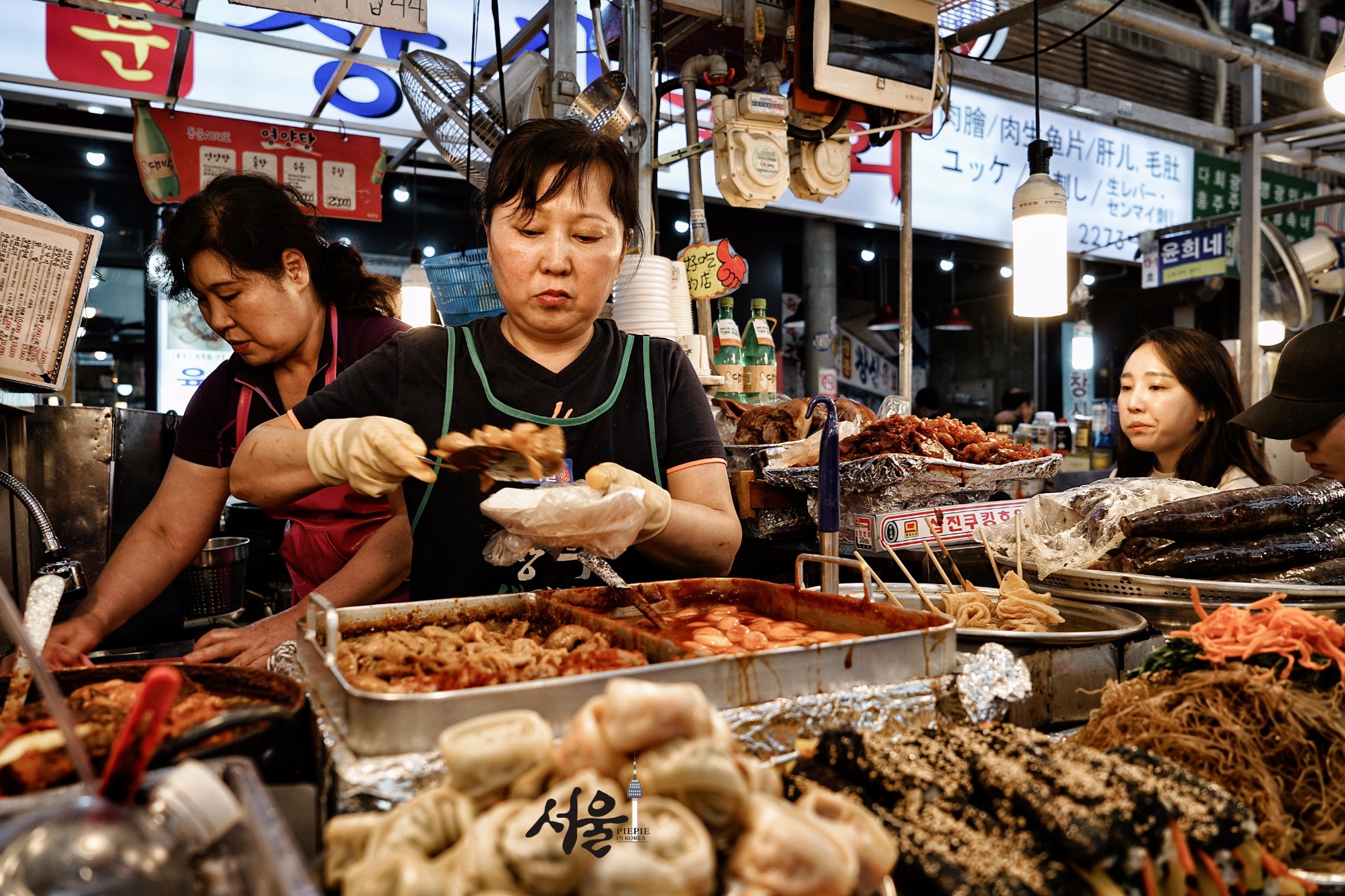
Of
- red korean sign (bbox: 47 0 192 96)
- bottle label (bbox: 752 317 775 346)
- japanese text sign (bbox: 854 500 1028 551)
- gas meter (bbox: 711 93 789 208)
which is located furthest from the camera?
red korean sign (bbox: 47 0 192 96)

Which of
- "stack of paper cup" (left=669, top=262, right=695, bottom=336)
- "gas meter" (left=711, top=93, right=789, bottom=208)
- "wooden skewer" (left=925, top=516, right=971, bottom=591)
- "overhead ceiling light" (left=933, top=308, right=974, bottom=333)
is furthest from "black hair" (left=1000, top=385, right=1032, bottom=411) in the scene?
"wooden skewer" (left=925, top=516, right=971, bottom=591)

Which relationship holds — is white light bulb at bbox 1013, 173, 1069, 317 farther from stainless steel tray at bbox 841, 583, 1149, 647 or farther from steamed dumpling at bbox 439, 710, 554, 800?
steamed dumpling at bbox 439, 710, 554, 800

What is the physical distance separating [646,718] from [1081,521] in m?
2.19

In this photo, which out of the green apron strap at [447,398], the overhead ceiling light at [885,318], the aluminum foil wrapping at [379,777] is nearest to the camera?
the aluminum foil wrapping at [379,777]

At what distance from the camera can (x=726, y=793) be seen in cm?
78

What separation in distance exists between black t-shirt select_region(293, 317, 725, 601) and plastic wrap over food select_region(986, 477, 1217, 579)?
3.46ft

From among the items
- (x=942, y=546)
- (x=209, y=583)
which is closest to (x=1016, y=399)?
(x=942, y=546)

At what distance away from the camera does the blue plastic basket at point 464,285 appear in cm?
326

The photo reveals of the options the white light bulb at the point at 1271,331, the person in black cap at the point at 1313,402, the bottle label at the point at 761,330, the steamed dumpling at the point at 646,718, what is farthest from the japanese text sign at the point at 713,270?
the white light bulb at the point at 1271,331

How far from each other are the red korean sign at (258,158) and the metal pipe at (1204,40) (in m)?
4.63

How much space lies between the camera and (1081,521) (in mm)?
2559

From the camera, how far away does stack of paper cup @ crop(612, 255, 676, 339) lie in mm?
3219

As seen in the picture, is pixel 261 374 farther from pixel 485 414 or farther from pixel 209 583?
pixel 209 583

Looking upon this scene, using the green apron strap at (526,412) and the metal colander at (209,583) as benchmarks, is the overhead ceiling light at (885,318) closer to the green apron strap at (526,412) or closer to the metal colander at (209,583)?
the metal colander at (209,583)
